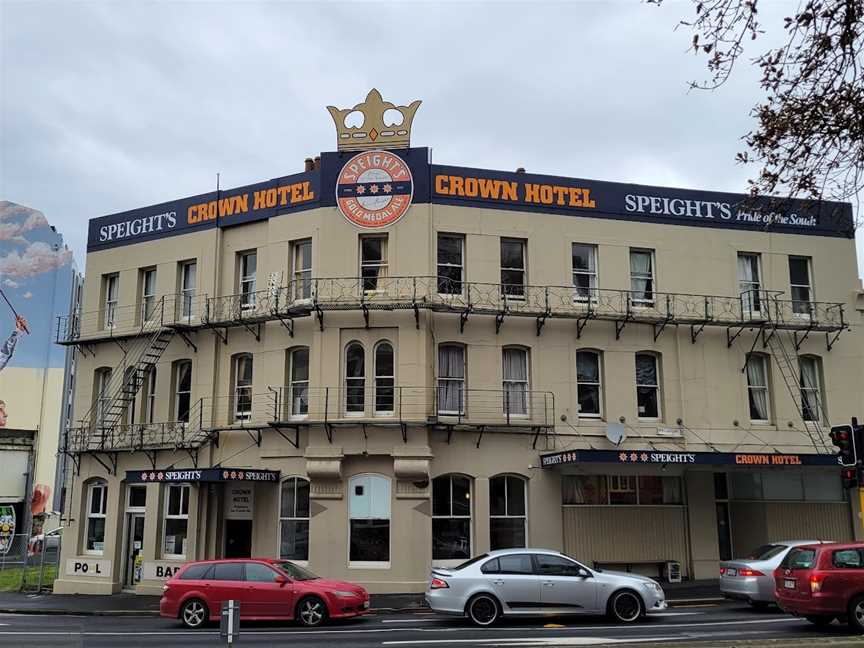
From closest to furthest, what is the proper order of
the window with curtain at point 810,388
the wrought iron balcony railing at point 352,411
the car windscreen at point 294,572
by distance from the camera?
the car windscreen at point 294,572 < the wrought iron balcony railing at point 352,411 < the window with curtain at point 810,388

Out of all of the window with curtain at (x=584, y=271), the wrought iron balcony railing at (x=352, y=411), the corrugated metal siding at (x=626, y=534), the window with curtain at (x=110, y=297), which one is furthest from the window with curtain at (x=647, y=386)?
the window with curtain at (x=110, y=297)

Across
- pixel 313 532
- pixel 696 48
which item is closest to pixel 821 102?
pixel 696 48

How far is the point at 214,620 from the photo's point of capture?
18.6 meters

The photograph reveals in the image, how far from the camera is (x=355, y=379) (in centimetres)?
2428

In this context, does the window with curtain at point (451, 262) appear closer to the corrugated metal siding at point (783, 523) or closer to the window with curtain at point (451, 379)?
the window with curtain at point (451, 379)

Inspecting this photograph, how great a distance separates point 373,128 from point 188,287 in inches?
315

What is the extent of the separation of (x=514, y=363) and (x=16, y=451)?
1952 inches

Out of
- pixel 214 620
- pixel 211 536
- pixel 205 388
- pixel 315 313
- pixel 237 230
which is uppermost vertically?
pixel 237 230

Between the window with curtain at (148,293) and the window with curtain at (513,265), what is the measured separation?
37.3 ft

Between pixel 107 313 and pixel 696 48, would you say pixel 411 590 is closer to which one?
pixel 107 313

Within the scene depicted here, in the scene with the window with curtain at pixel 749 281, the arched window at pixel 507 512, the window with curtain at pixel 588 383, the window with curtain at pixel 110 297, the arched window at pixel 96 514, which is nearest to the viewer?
the arched window at pixel 507 512

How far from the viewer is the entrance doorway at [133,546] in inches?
1036

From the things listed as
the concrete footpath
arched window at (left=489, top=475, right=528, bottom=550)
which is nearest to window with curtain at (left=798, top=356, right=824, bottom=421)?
the concrete footpath

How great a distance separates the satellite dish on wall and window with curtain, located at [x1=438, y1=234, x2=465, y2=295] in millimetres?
5755
